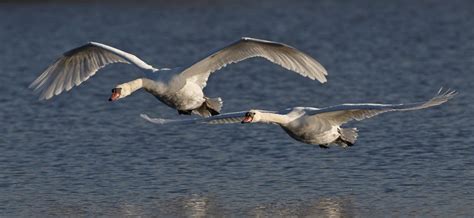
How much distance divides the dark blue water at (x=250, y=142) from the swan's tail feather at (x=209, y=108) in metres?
0.89

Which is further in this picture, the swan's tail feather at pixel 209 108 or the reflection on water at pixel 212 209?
the swan's tail feather at pixel 209 108

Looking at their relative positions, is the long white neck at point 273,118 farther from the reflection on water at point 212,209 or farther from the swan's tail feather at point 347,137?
the reflection on water at point 212,209

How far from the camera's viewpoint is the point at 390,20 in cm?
3516

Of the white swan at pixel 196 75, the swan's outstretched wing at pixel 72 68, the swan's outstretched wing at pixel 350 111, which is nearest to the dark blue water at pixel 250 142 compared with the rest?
the swan's outstretched wing at pixel 350 111

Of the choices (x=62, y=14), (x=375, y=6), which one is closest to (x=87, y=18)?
(x=62, y=14)

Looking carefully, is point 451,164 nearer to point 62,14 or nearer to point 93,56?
point 93,56

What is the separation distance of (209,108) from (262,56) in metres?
0.93

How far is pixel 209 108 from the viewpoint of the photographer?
1507 centimetres

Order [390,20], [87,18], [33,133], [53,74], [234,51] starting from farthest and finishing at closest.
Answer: [87,18] → [390,20] → [33,133] → [53,74] → [234,51]

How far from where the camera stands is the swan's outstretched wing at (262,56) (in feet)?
47.4

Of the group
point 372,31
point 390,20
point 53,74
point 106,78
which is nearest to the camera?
point 53,74

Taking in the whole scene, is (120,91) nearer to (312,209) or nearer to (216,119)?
(216,119)

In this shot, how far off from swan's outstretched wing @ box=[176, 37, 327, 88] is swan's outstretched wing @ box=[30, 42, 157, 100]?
3.93 ft

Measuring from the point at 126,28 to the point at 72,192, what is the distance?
20510mm
